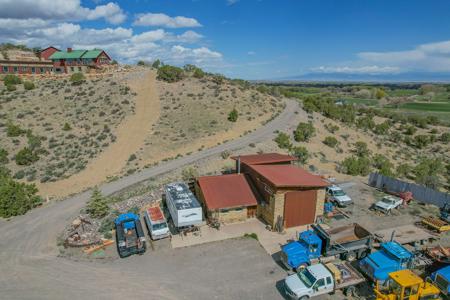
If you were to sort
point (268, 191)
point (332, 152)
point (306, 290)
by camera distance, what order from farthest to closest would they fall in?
1. point (332, 152)
2. point (268, 191)
3. point (306, 290)

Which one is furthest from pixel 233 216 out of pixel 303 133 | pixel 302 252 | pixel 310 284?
pixel 303 133

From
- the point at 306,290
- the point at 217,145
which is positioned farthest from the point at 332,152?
the point at 306,290

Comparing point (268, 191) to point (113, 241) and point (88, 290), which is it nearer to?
point (113, 241)

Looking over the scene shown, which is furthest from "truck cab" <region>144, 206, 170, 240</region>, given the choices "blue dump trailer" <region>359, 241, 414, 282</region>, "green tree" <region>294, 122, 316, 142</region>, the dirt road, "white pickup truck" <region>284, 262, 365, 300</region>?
"green tree" <region>294, 122, 316, 142</region>

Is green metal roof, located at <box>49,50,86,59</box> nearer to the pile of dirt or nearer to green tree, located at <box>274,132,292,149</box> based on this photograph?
green tree, located at <box>274,132,292,149</box>

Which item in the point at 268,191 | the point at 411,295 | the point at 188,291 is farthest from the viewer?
the point at 268,191

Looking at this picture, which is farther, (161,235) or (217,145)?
(217,145)

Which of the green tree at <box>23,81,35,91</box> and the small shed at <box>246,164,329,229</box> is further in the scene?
the green tree at <box>23,81,35,91</box>

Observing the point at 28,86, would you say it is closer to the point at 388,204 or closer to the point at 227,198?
the point at 227,198
